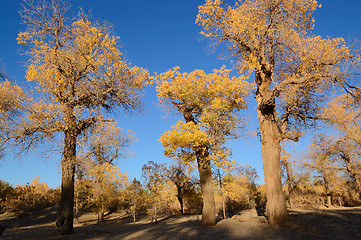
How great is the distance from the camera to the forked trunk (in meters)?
10.5

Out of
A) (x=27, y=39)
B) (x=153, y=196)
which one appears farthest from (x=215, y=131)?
(x=153, y=196)

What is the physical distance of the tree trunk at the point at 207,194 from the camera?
10648 mm

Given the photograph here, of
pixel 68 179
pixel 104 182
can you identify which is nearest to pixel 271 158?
pixel 68 179

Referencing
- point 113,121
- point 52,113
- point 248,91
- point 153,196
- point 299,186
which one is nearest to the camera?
point 52,113

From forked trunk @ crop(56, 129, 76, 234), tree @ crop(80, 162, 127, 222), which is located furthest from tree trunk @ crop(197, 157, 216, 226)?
tree @ crop(80, 162, 127, 222)

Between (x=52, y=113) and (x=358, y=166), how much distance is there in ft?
97.1

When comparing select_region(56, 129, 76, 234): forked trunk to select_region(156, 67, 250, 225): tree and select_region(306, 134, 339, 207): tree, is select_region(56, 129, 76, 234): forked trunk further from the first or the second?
select_region(306, 134, 339, 207): tree

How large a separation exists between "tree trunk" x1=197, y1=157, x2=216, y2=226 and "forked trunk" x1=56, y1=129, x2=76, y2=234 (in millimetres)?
6244

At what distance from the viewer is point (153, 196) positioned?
24453mm

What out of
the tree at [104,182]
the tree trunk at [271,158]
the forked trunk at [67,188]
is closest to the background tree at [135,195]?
the tree at [104,182]

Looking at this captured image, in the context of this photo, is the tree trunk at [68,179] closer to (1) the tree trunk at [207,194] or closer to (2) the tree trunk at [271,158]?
(1) the tree trunk at [207,194]

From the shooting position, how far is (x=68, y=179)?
10961mm

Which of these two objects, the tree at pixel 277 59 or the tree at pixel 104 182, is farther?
the tree at pixel 104 182

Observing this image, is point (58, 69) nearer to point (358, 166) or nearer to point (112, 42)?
point (112, 42)
